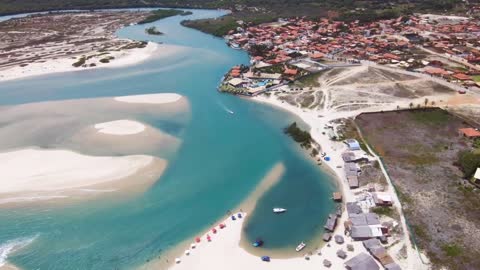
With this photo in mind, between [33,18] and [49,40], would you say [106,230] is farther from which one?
Answer: [33,18]

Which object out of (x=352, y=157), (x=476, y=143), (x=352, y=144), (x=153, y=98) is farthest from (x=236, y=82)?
(x=476, y=143)

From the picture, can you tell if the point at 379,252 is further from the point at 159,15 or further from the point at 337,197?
the point at 159,15

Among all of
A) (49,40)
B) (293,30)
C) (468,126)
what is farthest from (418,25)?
(49,40)

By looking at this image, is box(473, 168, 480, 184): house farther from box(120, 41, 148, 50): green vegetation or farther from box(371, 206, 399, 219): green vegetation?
box(120, 41, 148, 50): green vegetation

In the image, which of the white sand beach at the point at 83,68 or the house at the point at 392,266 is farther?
the white sand beach at the point at 83,68

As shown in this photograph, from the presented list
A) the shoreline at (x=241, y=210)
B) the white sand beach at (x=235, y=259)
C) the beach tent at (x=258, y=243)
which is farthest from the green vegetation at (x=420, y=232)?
the shoreline at (x=241, y=210)

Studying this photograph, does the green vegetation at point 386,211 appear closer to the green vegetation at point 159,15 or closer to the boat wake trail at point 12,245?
the boat wake trail at point 12,245
